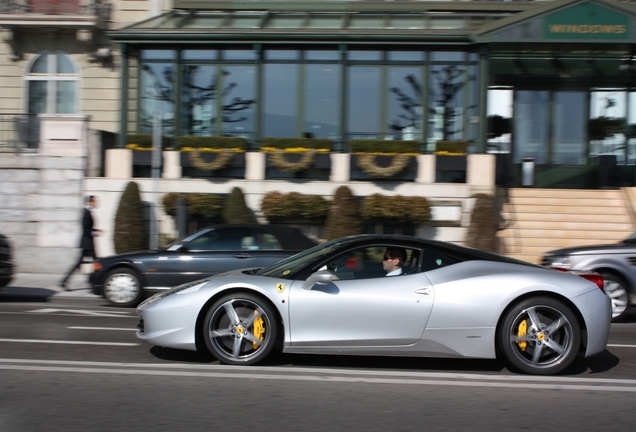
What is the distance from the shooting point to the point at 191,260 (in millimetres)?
11500

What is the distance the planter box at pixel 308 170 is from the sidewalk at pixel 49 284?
537 cm

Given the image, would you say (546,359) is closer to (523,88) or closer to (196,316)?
(196,316)

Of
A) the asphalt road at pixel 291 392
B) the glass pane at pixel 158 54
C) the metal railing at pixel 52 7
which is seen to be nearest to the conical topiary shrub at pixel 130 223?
the glass pane at pixel 158 54

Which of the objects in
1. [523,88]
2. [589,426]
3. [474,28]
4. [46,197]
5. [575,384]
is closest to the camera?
[589,426]

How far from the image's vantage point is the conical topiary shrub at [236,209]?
17219 millimetres

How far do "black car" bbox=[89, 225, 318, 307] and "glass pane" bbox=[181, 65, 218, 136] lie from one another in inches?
341

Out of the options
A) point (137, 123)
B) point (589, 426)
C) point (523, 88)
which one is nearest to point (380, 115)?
point (523, 88)

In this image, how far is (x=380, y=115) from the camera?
63.3 feet

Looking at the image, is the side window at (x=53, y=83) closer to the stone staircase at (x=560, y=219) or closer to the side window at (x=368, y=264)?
the stone staircase at (x=560, y=219)

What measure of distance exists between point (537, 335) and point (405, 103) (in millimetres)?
13740

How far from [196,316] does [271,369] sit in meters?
0.82

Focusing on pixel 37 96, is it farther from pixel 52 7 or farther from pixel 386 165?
pixel 386 165

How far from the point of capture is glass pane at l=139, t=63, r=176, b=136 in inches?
781

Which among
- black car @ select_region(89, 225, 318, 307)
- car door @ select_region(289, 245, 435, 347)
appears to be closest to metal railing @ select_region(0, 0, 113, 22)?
black car @ select_region(89, 225, 318, 307)
